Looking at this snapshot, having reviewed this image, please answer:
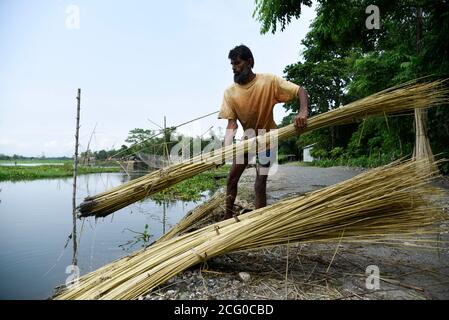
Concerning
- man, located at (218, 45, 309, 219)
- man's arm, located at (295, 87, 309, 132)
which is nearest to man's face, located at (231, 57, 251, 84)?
man, located at (218, 45, 309, 219)

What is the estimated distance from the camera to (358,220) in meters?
1.60

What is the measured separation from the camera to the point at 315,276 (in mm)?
1634

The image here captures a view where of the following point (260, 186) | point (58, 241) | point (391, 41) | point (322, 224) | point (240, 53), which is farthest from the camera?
point (391, 41)

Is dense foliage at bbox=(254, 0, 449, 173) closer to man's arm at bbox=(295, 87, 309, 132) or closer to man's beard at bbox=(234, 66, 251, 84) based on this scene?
man's arm at bbox=(295, 87, 309, 132)

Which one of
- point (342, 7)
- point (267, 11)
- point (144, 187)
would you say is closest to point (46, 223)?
point (144, 187)

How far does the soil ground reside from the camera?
145cm

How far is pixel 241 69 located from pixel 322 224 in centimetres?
132

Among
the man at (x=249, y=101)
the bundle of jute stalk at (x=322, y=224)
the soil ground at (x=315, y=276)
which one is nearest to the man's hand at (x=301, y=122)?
the man at (x=249, y=101)

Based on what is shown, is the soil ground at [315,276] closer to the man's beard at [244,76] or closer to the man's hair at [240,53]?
the man's beard at [244,76]

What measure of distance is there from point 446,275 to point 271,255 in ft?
3.23

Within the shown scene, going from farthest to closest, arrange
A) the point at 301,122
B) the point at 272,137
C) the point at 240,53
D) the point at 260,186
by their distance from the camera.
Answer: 1. the point at 260,186
2. the point at 240,53
3. the point at 272,137
4. the point at 301,122

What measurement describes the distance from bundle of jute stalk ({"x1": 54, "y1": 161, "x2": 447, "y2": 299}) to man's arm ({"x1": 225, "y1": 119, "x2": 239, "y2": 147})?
834mm

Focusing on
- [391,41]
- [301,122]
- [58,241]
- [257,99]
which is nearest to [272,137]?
[301,122]

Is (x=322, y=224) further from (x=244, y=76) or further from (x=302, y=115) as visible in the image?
(x=244, y=76)
